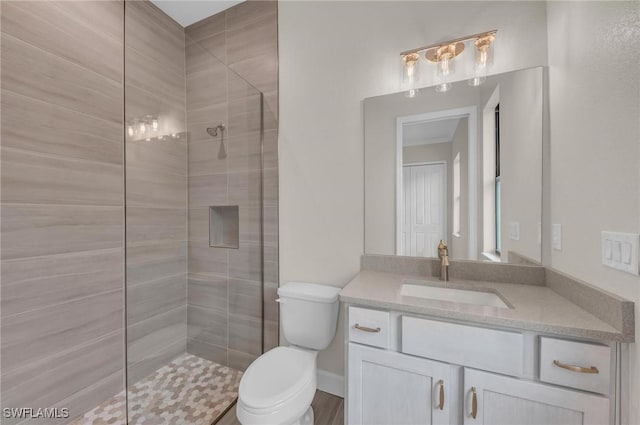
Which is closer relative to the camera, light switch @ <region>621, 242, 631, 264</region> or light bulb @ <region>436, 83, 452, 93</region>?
light switch @ <region>621, 242, 631, 264</region>

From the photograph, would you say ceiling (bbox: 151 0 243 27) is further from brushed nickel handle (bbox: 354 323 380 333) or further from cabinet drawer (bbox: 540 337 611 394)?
cabinet drawer (bbox: 540 337 611 394)

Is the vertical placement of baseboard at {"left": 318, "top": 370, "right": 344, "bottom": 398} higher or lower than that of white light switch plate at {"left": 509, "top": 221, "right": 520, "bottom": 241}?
lower

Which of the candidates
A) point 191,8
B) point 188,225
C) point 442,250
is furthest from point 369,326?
point 191,8

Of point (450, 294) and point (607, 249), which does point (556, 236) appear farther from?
point (450, 294)

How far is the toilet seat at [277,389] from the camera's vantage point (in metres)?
1.08

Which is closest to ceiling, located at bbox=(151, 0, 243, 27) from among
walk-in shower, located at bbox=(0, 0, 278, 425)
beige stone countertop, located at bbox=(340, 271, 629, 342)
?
walk-in shower, located at bbox=(0, 0, 278, 425)

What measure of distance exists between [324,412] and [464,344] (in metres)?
1.09

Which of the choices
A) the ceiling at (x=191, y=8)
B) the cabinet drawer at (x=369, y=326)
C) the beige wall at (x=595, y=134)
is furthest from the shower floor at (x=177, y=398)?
the ceiling at (x=191, y=8)

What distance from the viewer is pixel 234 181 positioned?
1.82 m

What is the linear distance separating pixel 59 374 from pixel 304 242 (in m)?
Result: 1.58

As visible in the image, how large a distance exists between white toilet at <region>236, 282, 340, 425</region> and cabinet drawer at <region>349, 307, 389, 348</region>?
375 mm

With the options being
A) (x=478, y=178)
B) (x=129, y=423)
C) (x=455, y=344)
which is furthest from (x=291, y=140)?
(x=129, y=423)

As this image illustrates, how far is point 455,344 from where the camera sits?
0.97m

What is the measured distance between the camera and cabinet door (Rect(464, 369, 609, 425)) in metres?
0.80
